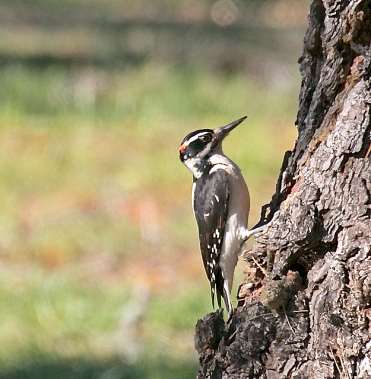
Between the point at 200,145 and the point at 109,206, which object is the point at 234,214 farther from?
the point at 109,206

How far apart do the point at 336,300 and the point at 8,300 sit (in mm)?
4620

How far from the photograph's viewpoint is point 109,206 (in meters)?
9.95

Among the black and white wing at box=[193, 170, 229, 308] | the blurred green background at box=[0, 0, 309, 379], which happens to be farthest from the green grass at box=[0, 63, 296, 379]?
the black and white wing at box=[193, 170, 229, 308]

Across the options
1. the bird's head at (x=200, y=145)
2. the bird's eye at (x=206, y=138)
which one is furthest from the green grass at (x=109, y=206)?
the bird's eye at (x=206, y=138)

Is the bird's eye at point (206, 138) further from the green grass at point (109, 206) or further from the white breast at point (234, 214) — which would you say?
the green grass at point (109, 206)

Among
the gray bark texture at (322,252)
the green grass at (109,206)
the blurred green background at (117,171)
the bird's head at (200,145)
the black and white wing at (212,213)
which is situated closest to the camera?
the gray bark texture at (322,252)

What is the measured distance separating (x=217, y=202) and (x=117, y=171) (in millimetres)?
5252

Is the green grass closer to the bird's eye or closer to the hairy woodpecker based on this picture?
the hairy woodpecker

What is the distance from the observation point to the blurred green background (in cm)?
733

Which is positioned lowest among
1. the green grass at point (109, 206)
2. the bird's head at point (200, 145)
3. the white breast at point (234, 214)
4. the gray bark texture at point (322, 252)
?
the gray bark texture at point (322, 252)

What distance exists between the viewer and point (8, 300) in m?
7.86

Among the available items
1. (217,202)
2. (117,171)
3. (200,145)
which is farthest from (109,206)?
(217,202)

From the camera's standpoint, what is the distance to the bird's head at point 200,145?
5.83m

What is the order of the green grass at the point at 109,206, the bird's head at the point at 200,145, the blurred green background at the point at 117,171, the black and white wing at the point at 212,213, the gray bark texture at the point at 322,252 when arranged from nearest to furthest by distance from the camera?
1. the gray bark texture at the point at 322,252
2. the black and white wing at the point at 212,213
3. the bird's head at the point at 200,145
4. the green grass at the point at 109,206
5. the blurred green background at the point at 117,171
